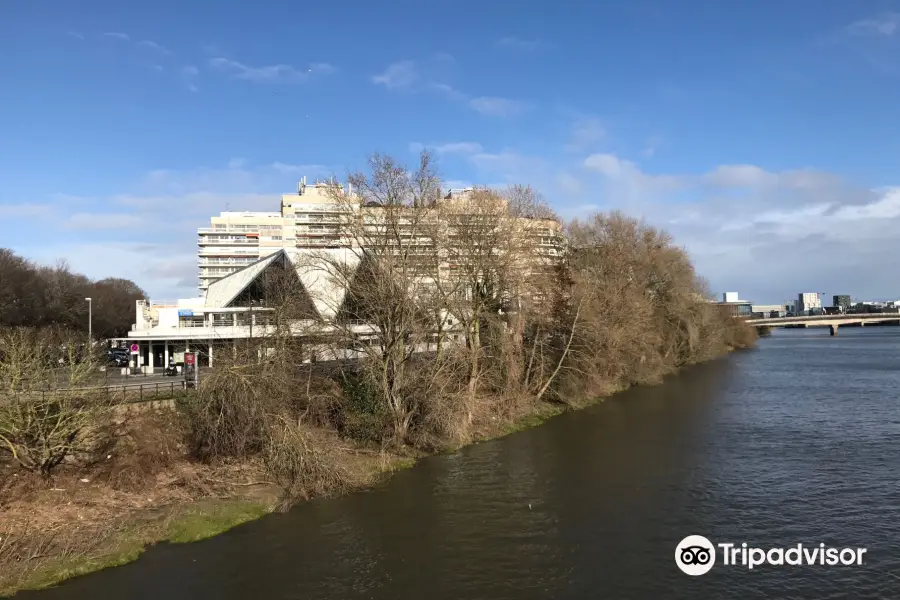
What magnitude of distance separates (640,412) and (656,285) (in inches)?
893

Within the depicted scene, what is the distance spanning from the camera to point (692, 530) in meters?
17.6

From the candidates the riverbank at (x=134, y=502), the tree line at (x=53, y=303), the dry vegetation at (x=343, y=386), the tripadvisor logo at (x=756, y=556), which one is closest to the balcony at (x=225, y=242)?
the tree line at (x=53, y=303)

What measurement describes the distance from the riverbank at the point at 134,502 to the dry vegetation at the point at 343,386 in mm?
72

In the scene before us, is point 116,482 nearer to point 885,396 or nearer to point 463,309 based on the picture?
point 463,309

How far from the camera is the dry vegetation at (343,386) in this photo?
65.2ft

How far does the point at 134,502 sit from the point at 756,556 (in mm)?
18324

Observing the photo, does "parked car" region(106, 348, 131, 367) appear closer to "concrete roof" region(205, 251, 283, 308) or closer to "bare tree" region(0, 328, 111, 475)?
"concrete roof" region(205, 251, 283, 308)

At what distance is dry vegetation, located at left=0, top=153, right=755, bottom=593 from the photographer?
65.2ft

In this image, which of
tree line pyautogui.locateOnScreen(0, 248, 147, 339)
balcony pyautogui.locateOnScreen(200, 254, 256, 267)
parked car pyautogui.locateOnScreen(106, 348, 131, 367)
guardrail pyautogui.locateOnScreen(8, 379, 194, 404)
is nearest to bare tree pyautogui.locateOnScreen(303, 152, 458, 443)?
guardrail pyautogui.locateOnScreen(8, 379, 194, 404)

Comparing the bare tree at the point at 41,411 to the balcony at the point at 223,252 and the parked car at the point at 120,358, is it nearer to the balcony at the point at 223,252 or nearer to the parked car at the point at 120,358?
the parked car at the point at 120,358

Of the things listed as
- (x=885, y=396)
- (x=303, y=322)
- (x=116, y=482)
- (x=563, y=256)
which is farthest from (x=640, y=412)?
(x=116, y=482)

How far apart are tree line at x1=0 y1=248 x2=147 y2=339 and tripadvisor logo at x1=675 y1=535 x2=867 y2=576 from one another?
58.8 m

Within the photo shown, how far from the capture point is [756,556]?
1567 centimetres

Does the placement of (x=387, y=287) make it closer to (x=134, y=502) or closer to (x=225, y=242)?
(x=134, y=502)
